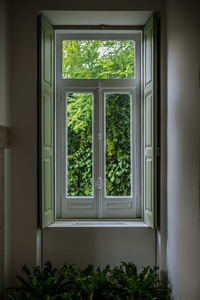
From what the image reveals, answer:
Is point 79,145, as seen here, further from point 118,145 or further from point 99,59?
point 99,59

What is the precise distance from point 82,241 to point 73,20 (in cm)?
236

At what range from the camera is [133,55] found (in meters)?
3.79

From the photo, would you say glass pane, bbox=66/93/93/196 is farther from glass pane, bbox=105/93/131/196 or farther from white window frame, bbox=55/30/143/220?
glass pane, bbox=105/93/131/196

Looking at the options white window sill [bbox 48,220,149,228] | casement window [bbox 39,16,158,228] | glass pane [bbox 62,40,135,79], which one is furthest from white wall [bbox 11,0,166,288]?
glass pane [bbox 62,40,135,79]

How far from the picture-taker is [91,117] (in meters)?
3.80
